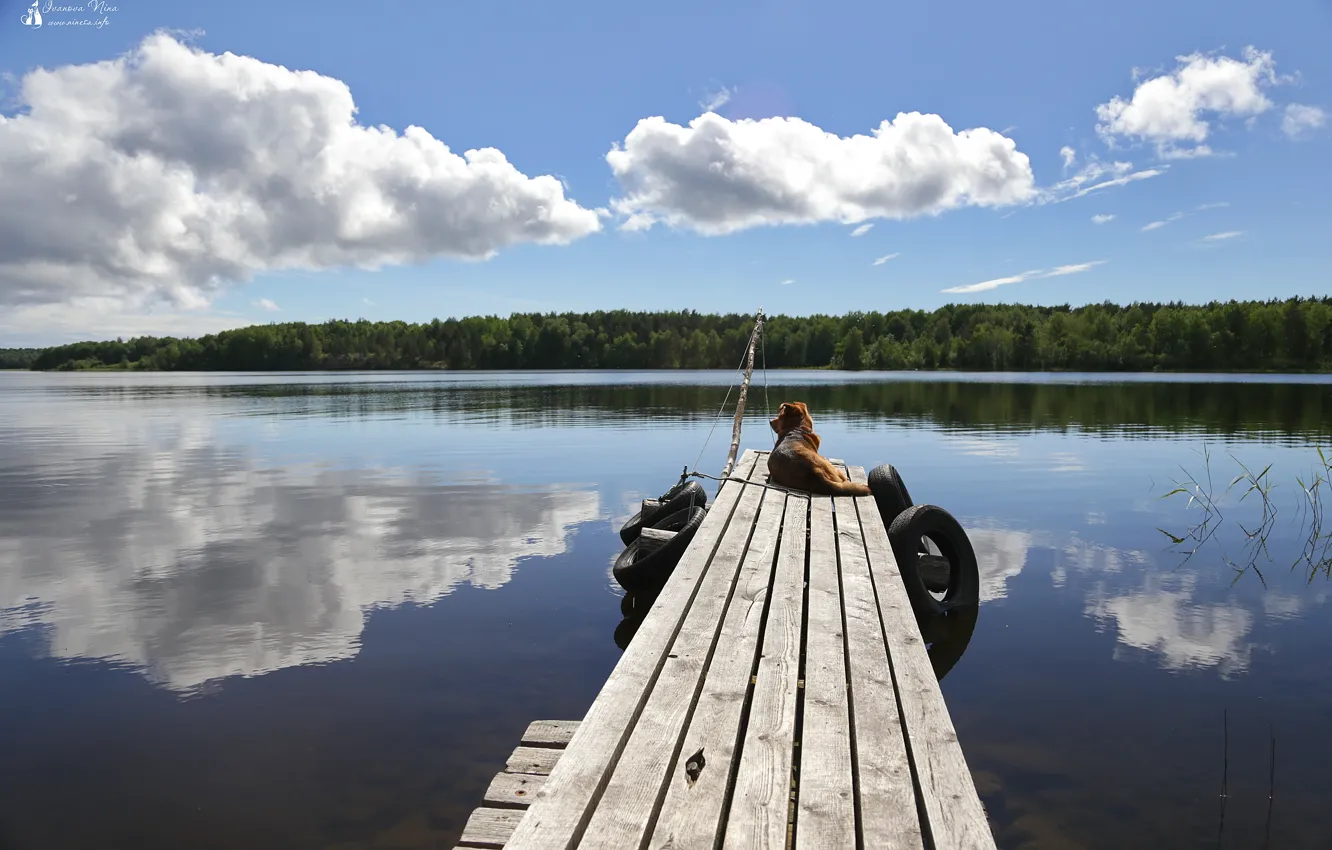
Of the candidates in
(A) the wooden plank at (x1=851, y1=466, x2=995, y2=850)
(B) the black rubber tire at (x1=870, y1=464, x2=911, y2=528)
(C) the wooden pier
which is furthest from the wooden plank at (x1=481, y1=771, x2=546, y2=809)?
(B) the black rubber tire at (x1=870, y1=464, x2=911, y2=528)

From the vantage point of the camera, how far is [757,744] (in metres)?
3.32

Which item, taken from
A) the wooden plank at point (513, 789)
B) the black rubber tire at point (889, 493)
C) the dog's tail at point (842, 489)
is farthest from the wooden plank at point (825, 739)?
the black rubber tire at point (889, 493)

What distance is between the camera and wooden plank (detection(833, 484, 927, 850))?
2.77 meters

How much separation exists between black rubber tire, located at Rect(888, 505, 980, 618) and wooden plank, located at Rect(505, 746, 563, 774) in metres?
4.69

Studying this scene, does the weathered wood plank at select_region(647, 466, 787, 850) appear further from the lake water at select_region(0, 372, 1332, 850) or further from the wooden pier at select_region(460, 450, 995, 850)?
the lake water at select_region(0, 372, 1332, 850)

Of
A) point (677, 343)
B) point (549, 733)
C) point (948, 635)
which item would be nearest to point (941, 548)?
point (948, 635)

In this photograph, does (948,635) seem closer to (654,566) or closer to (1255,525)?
(654,566)

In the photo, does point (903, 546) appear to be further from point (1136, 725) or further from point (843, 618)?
point (843, 618)

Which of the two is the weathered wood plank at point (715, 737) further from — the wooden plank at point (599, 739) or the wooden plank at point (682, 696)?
the wooden plank at point (599, 739)

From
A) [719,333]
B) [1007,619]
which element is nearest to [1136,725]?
[1007,619]

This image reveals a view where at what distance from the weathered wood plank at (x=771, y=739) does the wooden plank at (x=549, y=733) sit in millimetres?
1355

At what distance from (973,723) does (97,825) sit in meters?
5.76

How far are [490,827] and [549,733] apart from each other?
1.09m

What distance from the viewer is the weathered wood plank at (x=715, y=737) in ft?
9.02
